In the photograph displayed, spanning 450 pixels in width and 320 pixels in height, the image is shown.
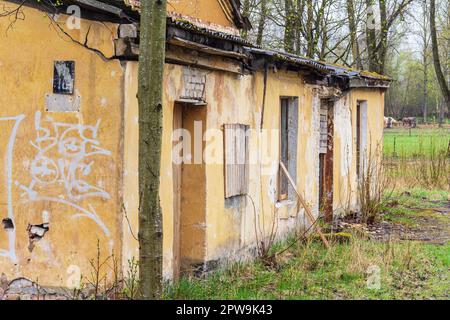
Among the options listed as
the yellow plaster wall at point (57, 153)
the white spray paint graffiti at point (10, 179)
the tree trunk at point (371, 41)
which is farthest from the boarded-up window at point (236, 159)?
the tree trunk at point (371, 41)

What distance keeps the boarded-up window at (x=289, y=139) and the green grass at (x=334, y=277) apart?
1400mm

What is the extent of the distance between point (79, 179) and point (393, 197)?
1207 centimetres

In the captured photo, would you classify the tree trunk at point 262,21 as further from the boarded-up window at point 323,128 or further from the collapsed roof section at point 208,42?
the collapsed roof section at point 208,42

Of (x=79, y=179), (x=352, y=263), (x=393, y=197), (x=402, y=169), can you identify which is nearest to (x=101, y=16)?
(x=79, y=179)

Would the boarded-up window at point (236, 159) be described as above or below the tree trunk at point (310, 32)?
below

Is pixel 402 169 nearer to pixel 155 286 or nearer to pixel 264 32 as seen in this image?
pixel 264 32

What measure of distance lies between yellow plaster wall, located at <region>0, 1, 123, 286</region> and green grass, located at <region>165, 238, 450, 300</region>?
118 cm

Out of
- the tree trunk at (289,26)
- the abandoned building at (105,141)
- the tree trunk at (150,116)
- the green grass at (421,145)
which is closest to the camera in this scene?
the tree trunk at (150,116)

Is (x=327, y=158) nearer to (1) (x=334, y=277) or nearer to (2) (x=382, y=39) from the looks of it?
(1) (x=334, y=277)

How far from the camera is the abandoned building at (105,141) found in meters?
6.55

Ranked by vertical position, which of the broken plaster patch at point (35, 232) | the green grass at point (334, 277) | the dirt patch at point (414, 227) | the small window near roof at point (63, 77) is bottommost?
the green grass at point (334, 277)

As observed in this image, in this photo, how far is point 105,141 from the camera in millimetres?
6594

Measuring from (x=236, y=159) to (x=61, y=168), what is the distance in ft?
9.17

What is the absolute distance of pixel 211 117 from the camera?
8078mm
